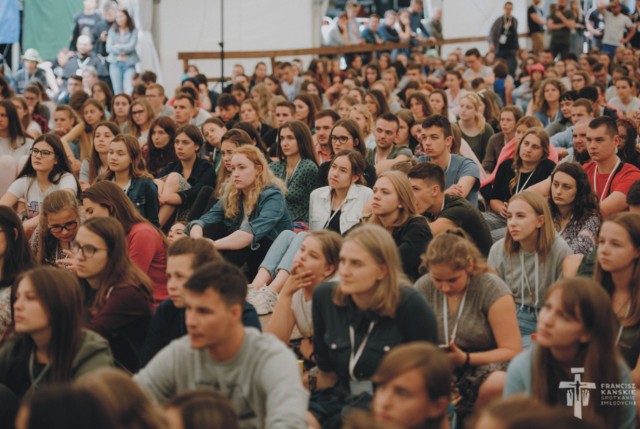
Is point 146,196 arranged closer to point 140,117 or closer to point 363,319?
point 140,117

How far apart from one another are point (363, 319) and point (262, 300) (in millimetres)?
1873

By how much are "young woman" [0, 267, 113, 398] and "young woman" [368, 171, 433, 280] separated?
6.28ft

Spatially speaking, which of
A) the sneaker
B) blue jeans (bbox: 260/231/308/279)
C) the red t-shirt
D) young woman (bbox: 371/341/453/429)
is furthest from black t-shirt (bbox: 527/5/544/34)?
young woman (bbox: 371/341/453/429)

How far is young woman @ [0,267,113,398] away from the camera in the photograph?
11.6 feet

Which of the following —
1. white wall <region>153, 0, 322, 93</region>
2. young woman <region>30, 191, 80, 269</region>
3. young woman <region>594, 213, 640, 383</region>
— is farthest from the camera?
white wall <region>153, 0, 322, 93</region>

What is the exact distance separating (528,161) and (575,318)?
3.81 metres

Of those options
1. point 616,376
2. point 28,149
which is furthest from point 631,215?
point 28,149

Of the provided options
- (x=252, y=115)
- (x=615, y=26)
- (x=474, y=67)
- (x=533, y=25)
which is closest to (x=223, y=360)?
(x=252, y=115)

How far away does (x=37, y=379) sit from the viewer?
3.57 meters

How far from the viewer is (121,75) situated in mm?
14125

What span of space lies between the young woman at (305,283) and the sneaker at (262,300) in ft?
3.06

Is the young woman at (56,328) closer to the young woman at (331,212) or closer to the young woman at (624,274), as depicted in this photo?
the young woman at (624,274)

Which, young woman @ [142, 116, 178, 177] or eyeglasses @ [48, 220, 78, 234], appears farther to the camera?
young woman @ [142, 116, 178, 177]

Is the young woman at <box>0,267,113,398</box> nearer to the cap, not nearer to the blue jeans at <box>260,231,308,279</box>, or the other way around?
the blue jeans at <box>260,231,308,279</box>
